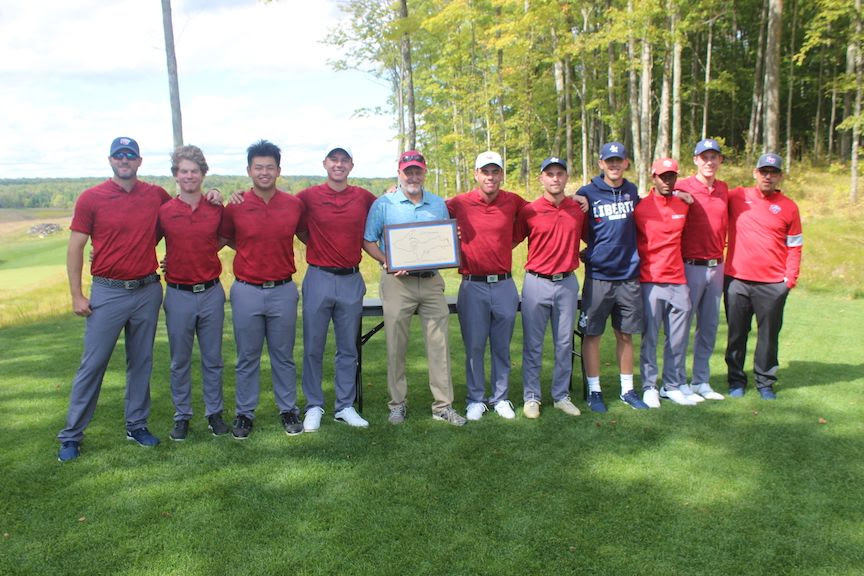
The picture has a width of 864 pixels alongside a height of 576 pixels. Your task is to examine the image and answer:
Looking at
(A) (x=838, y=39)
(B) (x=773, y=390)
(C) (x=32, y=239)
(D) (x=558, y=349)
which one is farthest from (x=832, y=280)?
(C) (x=32, y=239)

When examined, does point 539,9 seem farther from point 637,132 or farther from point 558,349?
point 558,349

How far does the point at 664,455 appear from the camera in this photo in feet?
14.7

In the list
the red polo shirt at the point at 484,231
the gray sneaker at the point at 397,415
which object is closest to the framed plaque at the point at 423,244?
the red polo shirt at the point at 484,231

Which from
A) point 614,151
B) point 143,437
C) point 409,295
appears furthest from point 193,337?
point 614,151

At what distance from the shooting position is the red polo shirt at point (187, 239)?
4.48 m

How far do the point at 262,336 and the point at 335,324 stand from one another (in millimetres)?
590

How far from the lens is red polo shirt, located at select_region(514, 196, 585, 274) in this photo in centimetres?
503

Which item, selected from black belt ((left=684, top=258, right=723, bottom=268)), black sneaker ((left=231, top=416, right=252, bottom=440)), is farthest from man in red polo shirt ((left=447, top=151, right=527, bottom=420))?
black sneaker ((left=231, top=416, right=252, bottom=440))

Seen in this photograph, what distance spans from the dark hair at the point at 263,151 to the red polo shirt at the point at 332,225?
370 millimetres

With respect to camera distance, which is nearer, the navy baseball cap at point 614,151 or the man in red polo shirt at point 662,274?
the navy baseball cap at point 614,151

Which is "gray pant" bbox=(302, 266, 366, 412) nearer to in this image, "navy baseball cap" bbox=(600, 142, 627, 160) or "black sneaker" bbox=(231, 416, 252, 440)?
"black sneaker" bbox=(231, 416, 252, 440)

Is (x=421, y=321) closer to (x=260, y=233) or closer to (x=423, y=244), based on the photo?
(x=423, y=244)

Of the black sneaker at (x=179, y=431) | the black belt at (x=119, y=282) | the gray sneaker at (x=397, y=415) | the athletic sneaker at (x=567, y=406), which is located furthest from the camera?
the athletic sneaker at (x=567, y=406)

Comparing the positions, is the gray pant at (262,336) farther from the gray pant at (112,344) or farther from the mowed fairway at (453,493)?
the gray pant at (112,344)
